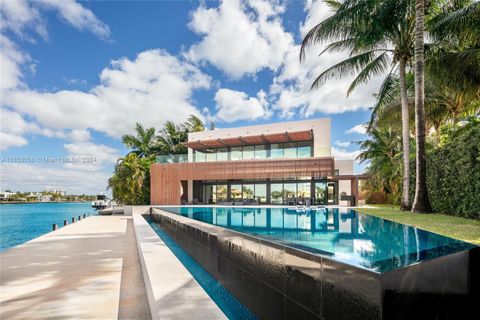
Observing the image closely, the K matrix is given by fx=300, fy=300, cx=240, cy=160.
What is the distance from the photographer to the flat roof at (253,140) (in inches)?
863

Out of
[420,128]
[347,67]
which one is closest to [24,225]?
[347,67]

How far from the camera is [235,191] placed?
2484 cm

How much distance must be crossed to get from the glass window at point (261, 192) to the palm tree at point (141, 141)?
13.5 meters

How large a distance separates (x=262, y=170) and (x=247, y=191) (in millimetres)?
3882

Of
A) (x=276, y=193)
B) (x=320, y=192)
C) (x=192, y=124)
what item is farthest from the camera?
(x=192, y=124)

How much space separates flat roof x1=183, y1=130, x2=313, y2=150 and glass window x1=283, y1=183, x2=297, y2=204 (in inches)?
138

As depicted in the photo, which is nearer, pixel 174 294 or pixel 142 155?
pixel 174 294

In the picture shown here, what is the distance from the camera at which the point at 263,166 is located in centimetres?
2125

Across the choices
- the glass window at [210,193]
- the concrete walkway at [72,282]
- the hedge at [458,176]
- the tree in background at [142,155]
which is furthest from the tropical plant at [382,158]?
the concrete walkway at [72,282]

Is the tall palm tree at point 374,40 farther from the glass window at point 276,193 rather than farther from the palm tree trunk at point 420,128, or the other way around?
the glass window at point 276,193

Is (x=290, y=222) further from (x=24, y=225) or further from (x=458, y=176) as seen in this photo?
(x=24, y=225)

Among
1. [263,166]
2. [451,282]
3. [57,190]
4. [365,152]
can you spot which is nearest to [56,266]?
[451,282]

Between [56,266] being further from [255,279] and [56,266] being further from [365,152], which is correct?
[365,152]

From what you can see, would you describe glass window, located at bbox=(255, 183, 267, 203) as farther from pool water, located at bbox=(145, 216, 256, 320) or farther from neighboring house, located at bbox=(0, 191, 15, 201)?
neighboring house, located at bbox=(0, 191, 15, 201)
